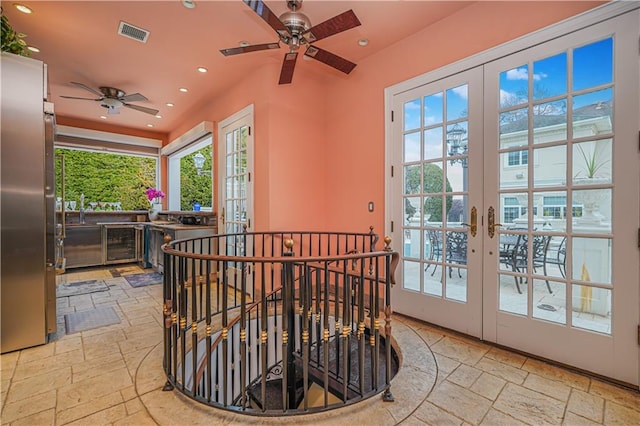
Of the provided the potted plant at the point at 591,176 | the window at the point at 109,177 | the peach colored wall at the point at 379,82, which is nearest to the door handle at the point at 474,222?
the potted plant at the point at 591,176

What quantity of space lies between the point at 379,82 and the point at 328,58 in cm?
93

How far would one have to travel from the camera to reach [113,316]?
10.5 feet

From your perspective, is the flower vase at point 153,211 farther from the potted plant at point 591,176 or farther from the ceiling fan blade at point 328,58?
the potted plant at point 591,176

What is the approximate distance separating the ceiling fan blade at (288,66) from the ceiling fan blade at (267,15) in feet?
0.84

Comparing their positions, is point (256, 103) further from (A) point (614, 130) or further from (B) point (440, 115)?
(A) point (614, 130)

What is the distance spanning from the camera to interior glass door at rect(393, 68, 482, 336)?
2664 millimetres

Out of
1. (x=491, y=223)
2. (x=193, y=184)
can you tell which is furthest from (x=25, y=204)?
(x=193, y=184)

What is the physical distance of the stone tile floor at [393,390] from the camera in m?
1.63

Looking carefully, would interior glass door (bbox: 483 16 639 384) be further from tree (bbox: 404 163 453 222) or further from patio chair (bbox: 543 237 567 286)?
tree (bbox: 404 163 453 222)

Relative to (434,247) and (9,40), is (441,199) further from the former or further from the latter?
(9,40)

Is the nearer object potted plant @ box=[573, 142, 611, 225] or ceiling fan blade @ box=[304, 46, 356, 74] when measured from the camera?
potted plant @ box=[573, 142, 611, 225]

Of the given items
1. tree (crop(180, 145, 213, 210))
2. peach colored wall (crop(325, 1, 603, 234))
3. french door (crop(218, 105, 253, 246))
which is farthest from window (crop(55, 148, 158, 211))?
peach colored wall (crop(325, 1, 603, 234))

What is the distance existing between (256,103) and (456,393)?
373 cm

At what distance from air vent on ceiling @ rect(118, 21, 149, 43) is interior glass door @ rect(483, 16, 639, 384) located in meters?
3.53
